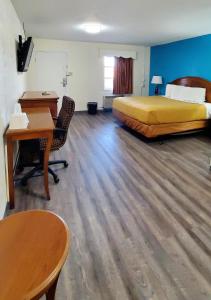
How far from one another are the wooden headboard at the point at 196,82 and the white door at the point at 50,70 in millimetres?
3374

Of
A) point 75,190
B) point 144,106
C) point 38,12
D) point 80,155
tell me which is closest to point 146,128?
point 144,106

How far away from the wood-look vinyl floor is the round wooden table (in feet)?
2.33

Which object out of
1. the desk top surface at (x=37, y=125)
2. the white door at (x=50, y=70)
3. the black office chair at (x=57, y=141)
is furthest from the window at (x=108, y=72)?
the desk top surface at (x=37, y=125)

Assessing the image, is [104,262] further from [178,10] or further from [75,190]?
[178,10]

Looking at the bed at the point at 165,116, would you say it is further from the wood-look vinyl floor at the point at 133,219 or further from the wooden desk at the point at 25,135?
the wooden desk at the point at 25,135

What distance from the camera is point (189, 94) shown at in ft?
18.7

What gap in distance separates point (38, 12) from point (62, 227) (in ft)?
12.3

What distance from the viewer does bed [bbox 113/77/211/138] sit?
4.59 metres

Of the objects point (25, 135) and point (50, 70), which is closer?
point (25, 135)

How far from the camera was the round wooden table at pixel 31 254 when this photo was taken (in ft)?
2.56

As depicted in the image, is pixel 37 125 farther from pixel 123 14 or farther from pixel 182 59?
pixel 182 59

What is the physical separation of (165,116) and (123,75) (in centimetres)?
359

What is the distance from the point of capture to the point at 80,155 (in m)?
3.99

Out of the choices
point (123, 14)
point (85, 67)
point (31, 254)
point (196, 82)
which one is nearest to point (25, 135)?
point (31, 254)
